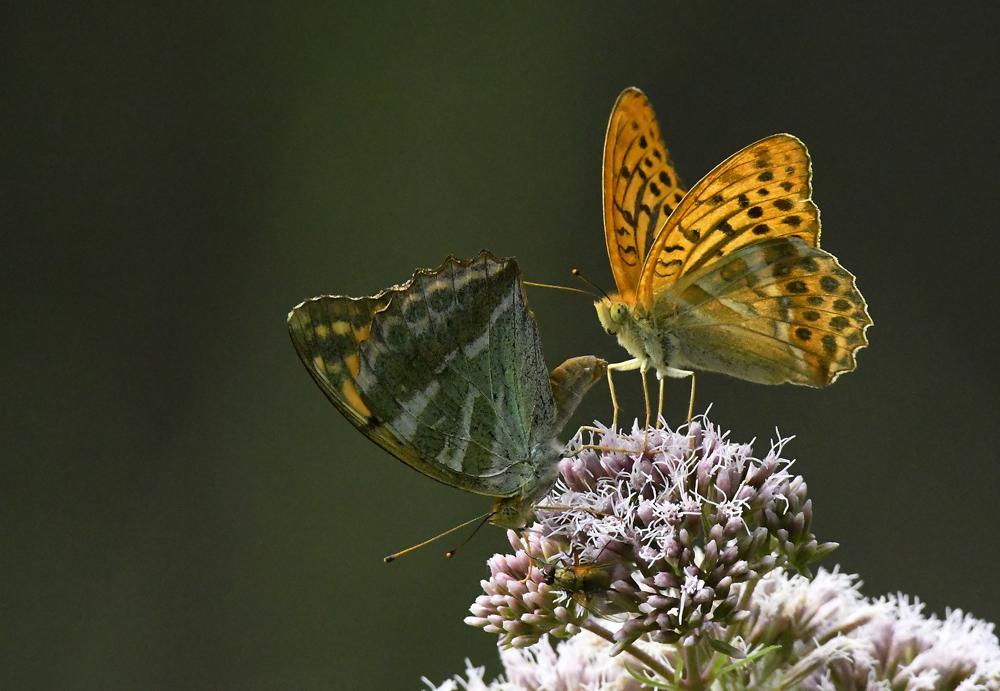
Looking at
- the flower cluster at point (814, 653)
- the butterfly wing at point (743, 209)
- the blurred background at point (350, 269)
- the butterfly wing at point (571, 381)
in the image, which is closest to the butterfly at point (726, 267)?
the butterfly wing at point (743, 209)

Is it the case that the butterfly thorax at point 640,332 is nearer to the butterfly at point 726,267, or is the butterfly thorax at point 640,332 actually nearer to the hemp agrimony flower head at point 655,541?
the butterfly at point 726,267

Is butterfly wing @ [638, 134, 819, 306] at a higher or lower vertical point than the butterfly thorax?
higher

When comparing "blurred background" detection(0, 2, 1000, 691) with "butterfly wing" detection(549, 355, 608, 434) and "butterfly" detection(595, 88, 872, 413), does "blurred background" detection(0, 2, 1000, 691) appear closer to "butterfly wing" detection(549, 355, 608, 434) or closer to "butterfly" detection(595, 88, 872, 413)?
"butterfly" detection(595, 88, 872, 413)

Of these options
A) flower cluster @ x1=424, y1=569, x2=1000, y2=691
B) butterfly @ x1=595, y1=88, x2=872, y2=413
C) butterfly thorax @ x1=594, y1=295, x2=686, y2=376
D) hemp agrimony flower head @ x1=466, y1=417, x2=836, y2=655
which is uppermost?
butterfly @ x1=595, y1=88, x2=872, y2=413

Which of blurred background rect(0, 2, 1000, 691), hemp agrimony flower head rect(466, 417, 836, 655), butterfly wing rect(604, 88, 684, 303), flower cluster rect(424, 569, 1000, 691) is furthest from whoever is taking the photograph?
blurred background rect(0, 2, 1000, 691)

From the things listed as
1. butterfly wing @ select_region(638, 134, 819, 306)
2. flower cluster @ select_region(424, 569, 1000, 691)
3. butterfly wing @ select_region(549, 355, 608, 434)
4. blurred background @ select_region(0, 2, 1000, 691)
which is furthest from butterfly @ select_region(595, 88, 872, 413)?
blurred background @ select_region(0, 2, 1000, 691)

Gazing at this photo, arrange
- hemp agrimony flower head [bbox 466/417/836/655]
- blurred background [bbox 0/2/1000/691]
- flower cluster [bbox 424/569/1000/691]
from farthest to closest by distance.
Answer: blurred background [bbox 0/2/1000/691], flower cluster [bbox 424/569/1000/691], hemp agrimony flower head [bbox 466/417/836/655]

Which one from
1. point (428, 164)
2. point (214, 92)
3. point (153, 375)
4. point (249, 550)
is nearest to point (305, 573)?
point (249, 550)
